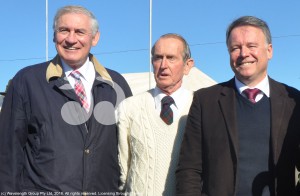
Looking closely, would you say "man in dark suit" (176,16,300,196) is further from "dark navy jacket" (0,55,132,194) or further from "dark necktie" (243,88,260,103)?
"dark navy jacket" (0,55,132,194)

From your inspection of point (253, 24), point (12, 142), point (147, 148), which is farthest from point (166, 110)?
point (12, 142)

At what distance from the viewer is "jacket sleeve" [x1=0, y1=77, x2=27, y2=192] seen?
2.70 metres

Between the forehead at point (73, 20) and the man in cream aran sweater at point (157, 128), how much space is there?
0.56 m

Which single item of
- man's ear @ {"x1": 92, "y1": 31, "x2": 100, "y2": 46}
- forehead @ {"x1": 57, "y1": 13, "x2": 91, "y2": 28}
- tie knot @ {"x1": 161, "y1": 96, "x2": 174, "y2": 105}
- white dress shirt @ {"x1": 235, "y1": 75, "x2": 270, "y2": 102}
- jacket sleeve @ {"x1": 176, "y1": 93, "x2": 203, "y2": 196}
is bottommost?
jacket sleeve @ {"x1": 176, "y1": 93, "x2": 203, "y2": 196}

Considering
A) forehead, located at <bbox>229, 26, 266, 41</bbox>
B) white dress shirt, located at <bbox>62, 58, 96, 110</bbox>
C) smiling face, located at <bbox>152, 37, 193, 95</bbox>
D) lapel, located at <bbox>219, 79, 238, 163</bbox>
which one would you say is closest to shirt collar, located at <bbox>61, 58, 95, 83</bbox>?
white dress shirt, located at <bbox>62, 58, 96, 110</bbox>

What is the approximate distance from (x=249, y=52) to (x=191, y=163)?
80cm

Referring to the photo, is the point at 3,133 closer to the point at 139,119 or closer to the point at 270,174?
the point at 139,119

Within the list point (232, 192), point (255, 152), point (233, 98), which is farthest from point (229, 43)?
point (232, 192)

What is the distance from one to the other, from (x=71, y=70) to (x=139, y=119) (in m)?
0.60

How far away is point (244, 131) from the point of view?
2.66 m

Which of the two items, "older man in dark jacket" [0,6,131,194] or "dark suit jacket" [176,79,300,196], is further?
"older man in dark jacket" [0,6,131,194]

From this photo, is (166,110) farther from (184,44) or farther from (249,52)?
(249,52)

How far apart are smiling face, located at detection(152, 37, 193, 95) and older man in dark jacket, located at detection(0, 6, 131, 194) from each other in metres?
0.42

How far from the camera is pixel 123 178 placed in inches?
123
